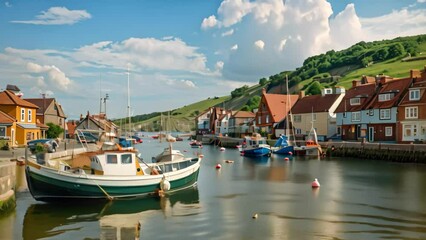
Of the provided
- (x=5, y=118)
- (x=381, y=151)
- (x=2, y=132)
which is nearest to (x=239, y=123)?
(x=381, y=151)

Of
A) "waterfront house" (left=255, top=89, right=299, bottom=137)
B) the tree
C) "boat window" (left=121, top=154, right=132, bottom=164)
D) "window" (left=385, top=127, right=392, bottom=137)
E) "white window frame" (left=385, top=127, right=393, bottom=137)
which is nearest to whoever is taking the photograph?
"boat window" (left=121, top=154, right=132, bottom=164)

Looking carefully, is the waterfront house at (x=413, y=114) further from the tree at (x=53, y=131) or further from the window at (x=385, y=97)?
the tree at (x=53, y=131)

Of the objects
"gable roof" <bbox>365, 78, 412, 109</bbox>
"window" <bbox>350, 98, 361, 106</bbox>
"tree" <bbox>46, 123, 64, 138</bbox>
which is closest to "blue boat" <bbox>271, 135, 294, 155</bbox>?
"window" <bbox>350, 98, 361, 106</bbox>

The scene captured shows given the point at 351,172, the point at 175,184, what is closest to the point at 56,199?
the point at 175,184

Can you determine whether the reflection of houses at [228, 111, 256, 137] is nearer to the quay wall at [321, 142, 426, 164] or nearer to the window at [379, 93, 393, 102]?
the quay wall at [321, 142, 426, 164]

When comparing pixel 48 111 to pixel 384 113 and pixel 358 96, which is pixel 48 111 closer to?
→ pixel 358 96

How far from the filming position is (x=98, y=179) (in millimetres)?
25969

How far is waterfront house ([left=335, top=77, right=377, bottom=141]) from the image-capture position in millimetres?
69312

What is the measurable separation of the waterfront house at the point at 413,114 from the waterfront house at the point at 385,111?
2.02 metres

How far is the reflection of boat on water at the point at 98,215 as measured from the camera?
19812 mm

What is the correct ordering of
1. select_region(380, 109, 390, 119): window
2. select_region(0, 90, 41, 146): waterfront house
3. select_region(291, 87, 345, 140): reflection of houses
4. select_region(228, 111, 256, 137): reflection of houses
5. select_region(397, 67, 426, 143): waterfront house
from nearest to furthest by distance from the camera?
select_region(0, 90, 41, 146): waterfront house, select_region(397, 67, 426, 143): waterfront house, select_region(380, 109, 390, 119): window, select_region(291, 87, 345, 140): reflection of houses, select_region(228, 111, 256, 137): reflection of houses

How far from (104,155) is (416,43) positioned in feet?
659

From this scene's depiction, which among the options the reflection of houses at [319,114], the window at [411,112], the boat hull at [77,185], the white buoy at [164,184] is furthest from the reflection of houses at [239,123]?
the boat hull at [77,185]

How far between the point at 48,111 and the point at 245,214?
64.8 meters
